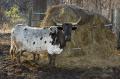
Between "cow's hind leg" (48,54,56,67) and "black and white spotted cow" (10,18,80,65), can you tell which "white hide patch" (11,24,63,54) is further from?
"cow's hind leg" (48,54,56,67)

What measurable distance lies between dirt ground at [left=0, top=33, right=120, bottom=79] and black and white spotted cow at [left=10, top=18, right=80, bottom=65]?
0.41m

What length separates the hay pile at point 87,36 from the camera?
9.90 meters

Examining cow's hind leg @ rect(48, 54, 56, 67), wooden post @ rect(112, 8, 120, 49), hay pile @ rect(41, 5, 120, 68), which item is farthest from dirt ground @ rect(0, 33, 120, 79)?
wooden post @ rect(112, 8, 120, 49)

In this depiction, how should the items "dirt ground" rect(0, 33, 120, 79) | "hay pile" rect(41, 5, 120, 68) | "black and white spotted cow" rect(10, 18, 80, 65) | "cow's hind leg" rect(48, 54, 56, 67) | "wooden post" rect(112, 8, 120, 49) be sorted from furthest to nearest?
"wooden post" rect(112, 8, 120, 49)
"hay pile" rect(41, 5, 120, 68)
"cow's hind leg" rect(48, 54, 56, 67)
"black and white spotted cow" rect(10, 18, 80, 65)
"dirt ground" rect(0, 33, 120, 79)

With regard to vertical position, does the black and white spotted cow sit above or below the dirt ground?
above

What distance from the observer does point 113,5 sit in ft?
52.9

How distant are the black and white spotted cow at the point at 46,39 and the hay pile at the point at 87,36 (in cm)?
137

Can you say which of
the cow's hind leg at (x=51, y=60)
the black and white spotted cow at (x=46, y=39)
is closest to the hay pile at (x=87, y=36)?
the cow's hind leg at (x=51, y=60)

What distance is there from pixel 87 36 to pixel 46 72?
2.61m

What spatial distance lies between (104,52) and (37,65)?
2.57 metres

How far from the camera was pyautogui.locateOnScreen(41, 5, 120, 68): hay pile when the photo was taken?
390 inches

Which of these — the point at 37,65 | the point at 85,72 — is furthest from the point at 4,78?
the point at 85,72

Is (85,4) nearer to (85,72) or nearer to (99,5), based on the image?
(99,5)

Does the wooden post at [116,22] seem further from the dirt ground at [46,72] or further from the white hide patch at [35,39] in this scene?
the white hide patch at [35,39]
